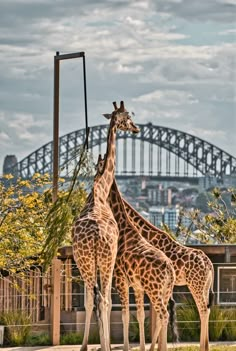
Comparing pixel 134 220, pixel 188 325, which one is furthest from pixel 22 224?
pixel 134 220

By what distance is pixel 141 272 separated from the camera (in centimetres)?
1786

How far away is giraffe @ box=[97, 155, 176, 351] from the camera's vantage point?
699 inches

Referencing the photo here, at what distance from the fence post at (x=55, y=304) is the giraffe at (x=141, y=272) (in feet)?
6.12

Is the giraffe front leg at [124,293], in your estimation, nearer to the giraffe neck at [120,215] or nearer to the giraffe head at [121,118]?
the giraffe neck at [120,215]

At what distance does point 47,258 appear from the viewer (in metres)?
19.0

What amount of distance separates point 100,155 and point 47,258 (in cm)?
168

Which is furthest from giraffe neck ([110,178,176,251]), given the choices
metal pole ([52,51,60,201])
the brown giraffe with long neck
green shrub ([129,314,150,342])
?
green shrub ([129,314,150,342])

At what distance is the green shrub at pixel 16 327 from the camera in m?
20.0

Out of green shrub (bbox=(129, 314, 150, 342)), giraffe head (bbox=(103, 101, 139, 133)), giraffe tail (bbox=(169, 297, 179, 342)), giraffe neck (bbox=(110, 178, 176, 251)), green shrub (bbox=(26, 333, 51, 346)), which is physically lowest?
green shrub (bbox=(26, 333, 51, 346))

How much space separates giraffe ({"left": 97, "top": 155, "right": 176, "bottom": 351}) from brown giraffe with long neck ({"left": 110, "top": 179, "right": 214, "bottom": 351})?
25 cm

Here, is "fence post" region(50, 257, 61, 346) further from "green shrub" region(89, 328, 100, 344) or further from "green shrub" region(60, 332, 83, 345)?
"green shrub" region(89, 328, 100, 344)

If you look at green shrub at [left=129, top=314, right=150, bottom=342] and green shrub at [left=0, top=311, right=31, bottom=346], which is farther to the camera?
green shrub at [left=129, top=314, right=150, bottom=342]

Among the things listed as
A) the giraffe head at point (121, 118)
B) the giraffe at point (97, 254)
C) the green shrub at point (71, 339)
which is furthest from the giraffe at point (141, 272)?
the green shrub at point (71, 339)

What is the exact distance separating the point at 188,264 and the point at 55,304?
245 centimetres
